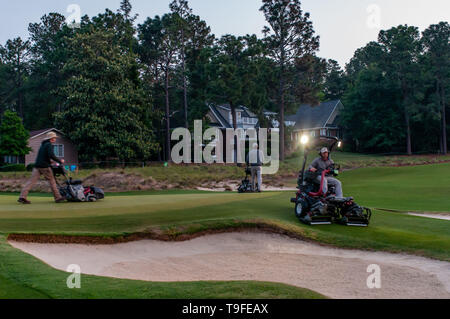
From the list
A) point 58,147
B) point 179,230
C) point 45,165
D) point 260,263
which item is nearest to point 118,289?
point 260,263

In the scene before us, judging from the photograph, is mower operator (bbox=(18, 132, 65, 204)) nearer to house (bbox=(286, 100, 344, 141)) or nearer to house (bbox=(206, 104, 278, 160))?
house (bbox=(206, 104, 278, 160))

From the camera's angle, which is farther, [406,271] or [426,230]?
[426,230]

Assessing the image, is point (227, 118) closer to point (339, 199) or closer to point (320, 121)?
point (320, 121)

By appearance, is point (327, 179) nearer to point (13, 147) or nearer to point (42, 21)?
point (13, 147)

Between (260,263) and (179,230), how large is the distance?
8.06 ft

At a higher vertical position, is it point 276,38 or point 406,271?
point 276,38

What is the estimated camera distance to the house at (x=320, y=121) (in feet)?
255

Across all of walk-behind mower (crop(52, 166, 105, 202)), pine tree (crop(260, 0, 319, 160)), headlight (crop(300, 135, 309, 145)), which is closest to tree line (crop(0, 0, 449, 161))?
pine tree (crop(260, 0, 319, 160))

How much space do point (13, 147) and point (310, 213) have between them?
44.4 metres

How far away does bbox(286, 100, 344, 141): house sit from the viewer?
77.7 meters

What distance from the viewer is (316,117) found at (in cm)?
8038

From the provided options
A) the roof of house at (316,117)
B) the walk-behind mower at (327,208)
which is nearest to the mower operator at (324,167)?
the walk-behind mower at (327,208)

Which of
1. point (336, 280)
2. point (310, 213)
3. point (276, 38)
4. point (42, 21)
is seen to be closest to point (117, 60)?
point (276, 38)

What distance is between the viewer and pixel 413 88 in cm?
6438
